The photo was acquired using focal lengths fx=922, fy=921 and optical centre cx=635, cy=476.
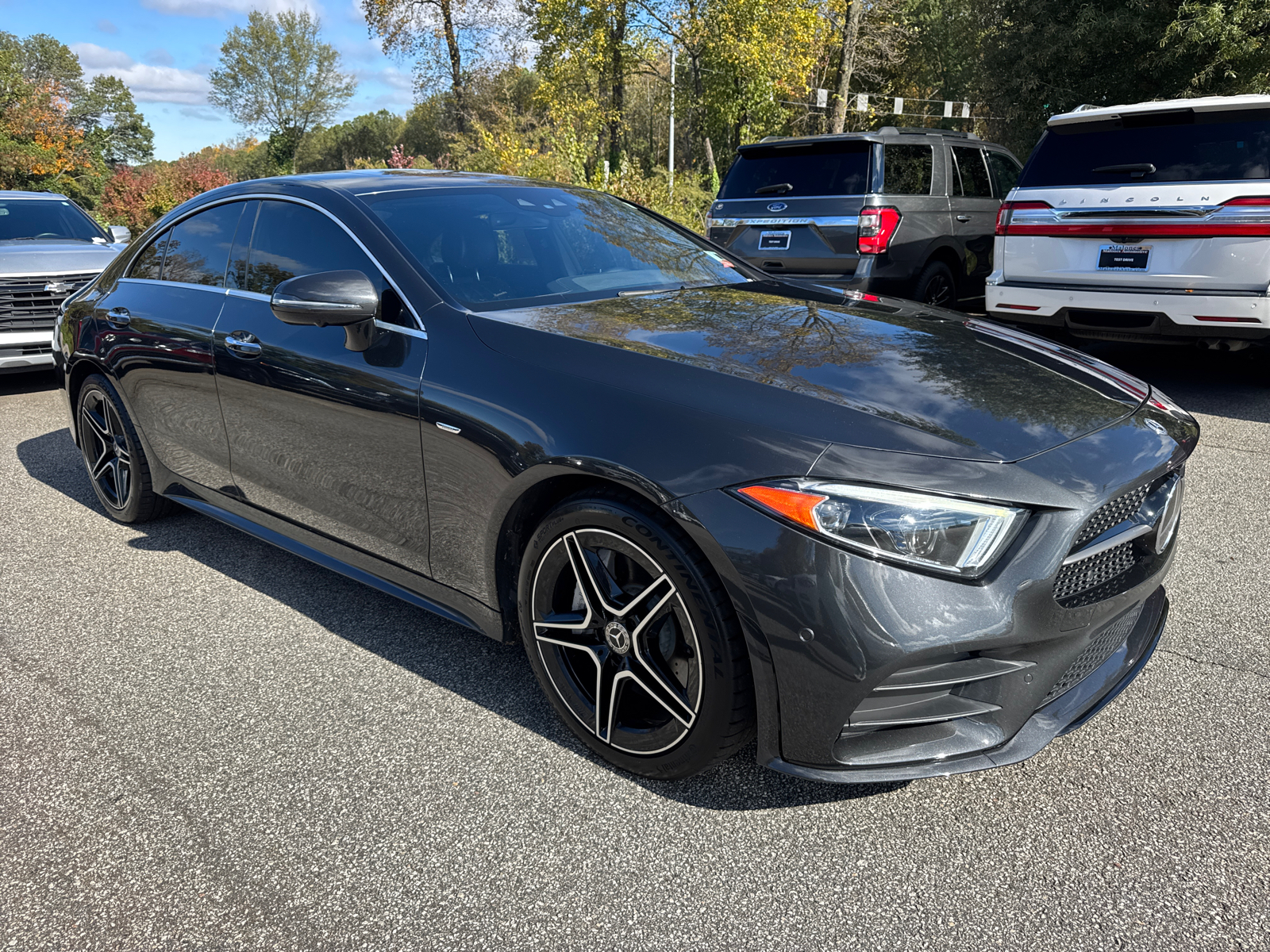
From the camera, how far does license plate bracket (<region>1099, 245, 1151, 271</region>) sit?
591cm

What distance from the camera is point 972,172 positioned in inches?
347

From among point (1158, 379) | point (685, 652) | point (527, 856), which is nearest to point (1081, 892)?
point (685, 652)

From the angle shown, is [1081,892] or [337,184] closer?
[1081,892]

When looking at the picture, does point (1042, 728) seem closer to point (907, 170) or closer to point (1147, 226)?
point (1147, 226)

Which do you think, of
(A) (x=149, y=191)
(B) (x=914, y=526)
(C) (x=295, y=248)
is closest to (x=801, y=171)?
(C) (x=295, y=248)

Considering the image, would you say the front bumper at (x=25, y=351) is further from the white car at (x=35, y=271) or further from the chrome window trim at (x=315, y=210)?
the chrome window trim at (x=315, y=210)

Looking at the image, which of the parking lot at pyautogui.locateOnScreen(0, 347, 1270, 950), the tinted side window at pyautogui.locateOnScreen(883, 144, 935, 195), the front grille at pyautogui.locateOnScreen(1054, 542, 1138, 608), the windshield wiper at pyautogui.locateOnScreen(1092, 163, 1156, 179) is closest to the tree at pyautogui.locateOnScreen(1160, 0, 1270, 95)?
the tinted side window at pyautogui.locateOnScreen(883, 144, 935, 195)

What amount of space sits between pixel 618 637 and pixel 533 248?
1.58 metres

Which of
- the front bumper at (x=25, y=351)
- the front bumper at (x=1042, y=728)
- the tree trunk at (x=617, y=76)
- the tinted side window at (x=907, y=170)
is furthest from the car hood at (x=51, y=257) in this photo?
the tree trunk at (x=617, y=76)

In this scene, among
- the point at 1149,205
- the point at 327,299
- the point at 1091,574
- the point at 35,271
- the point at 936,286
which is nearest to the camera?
the point at 1091,574

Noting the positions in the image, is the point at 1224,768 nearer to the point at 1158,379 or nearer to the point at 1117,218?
the point at 1117,218

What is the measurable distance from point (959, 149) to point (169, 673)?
8194 millimetres

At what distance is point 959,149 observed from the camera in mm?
8727

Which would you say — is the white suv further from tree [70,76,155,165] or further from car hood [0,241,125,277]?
tree [70,76,155,165]
